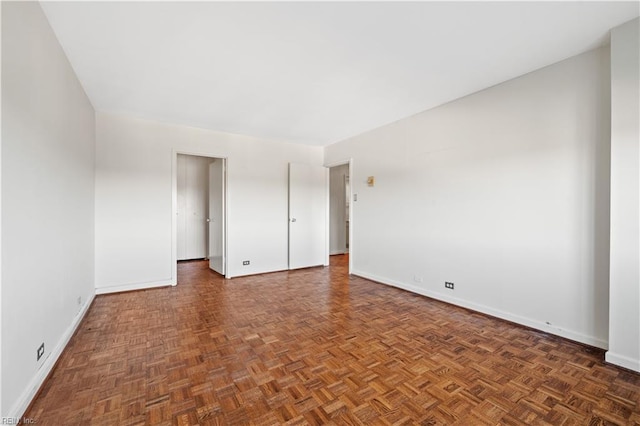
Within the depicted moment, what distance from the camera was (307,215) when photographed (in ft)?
18.6

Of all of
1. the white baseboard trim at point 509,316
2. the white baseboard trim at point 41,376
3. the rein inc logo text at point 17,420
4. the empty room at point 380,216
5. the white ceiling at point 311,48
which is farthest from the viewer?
the white baseboard trim at point 509,316

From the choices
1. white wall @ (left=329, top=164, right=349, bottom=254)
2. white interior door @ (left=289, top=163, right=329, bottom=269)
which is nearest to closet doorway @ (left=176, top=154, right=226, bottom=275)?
white interior door @ (left=289, top=163, right=329, bottom=269)

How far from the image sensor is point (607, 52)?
2.35 m

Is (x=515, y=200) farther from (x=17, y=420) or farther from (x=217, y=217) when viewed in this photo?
(x=217, y=217)

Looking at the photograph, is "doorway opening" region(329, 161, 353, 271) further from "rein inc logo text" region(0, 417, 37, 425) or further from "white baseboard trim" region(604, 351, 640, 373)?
"rein inc logo text" region(0, 417, 37, 425)

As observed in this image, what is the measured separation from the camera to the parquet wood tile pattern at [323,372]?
162 cm

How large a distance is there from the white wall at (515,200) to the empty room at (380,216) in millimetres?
19

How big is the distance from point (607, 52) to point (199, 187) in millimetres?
6857

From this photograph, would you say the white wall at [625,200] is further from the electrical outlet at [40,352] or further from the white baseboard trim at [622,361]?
the electrical outlet at [40,352]

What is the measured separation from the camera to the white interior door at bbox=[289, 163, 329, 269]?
5.50 m

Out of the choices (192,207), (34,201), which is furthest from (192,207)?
(34,201)

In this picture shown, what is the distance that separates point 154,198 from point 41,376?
111 inches

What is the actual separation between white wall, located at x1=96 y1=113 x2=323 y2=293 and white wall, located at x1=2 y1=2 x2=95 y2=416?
124cm

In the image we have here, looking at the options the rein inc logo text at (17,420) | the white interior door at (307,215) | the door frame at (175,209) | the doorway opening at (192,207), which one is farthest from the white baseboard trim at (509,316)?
the doorway opening at (192,207)
